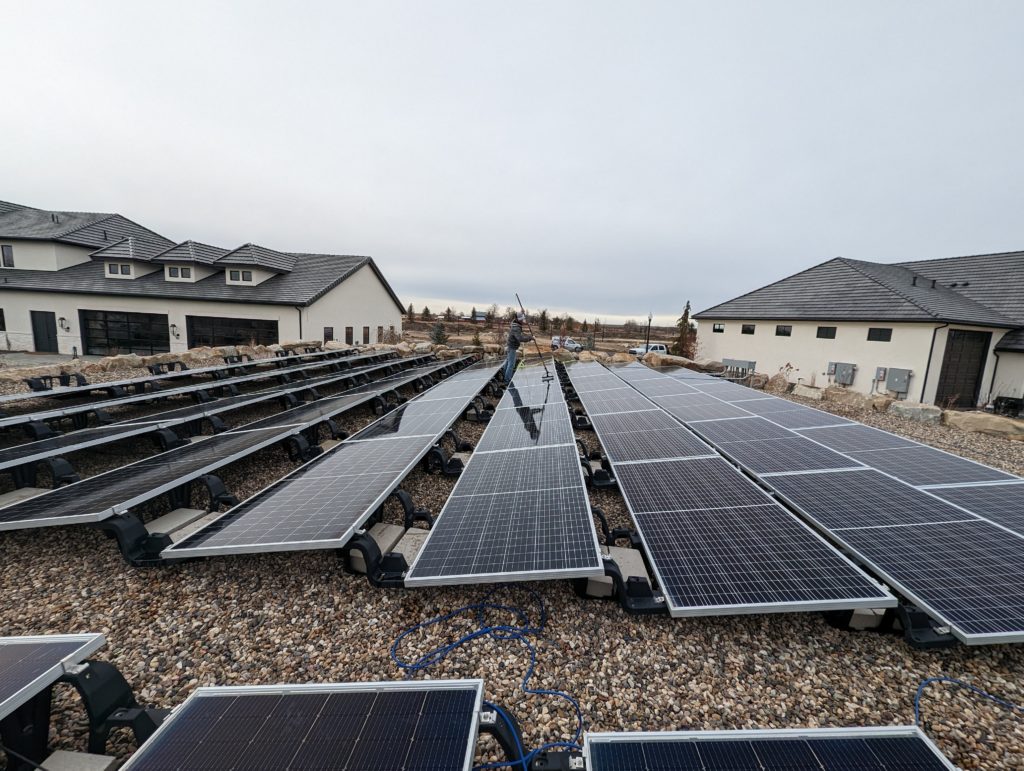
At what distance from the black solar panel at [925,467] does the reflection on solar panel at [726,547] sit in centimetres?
259

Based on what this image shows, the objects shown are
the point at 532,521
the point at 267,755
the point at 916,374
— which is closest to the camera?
the point at 267,755

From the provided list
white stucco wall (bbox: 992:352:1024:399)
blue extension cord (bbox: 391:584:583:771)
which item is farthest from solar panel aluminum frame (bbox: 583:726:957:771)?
white stucco wall (bbox: 992:352:1024:399)

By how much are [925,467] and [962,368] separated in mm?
20022

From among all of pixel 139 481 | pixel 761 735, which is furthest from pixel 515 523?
pixel 139 481

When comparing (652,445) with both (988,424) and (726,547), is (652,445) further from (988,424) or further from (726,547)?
(988,424)

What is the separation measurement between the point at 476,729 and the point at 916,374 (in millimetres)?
24491

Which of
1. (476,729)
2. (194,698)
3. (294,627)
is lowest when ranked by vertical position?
(294,627)

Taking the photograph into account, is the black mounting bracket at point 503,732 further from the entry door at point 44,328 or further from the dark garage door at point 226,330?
the entry door at point 44,328

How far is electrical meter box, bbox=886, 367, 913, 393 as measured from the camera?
60.5 feet

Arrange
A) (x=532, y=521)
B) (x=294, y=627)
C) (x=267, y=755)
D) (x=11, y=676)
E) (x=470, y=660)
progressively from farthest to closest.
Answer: (x=532, y=521) < (x=294, y=627) < (x=470, y=660) < (x=11, y=676) < (x=267, y=755)

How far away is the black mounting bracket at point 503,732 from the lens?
2.45 meters

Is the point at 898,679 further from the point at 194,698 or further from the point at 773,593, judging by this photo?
the point at 194,698

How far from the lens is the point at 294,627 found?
3977 millimetres

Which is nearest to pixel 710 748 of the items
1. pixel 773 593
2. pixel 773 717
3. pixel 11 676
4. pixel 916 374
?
pixel 773 717
